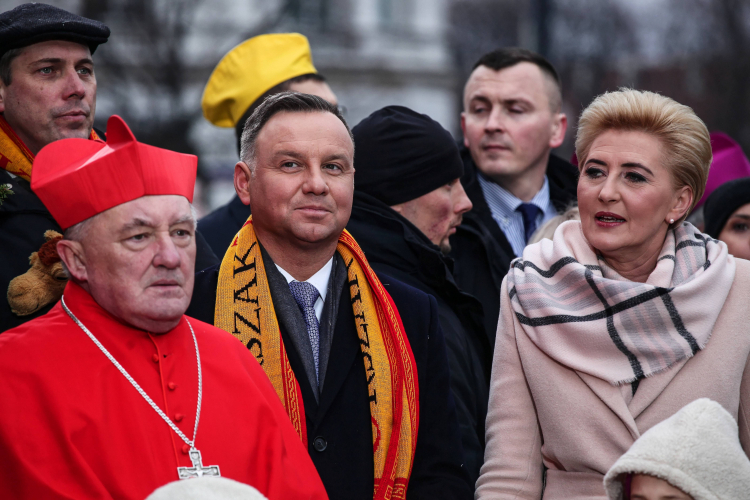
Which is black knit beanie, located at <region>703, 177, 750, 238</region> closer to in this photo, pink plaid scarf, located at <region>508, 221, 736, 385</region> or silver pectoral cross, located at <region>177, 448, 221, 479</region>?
pink plaid scarf, located at <region>508, 221, 736, 385</region>

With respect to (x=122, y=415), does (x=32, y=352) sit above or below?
above

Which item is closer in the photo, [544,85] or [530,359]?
[530,359]

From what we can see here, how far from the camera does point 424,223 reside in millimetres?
4512

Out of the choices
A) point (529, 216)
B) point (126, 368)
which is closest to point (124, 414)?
point (126, 368)

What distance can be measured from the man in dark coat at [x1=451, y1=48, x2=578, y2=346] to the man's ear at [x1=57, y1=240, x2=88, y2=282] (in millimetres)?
2732

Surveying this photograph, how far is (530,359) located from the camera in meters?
3.46

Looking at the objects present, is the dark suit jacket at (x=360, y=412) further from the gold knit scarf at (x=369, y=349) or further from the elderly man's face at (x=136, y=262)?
the elderly man's face at (x=136, y=262)

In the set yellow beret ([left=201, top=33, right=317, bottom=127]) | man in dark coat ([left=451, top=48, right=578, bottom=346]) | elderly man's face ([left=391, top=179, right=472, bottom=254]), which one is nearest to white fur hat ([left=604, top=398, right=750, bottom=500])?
elderly man's face ([left=391, top=179, right=472, bottom=254])

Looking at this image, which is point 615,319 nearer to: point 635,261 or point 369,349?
point 635,261

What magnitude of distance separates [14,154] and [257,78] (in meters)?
2.47

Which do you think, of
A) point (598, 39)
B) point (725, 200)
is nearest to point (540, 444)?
point (725, 200)

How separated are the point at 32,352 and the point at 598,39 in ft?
81.4

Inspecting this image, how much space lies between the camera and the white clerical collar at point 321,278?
347 cm

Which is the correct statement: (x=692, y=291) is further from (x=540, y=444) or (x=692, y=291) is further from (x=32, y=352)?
(x=32, y=352)
